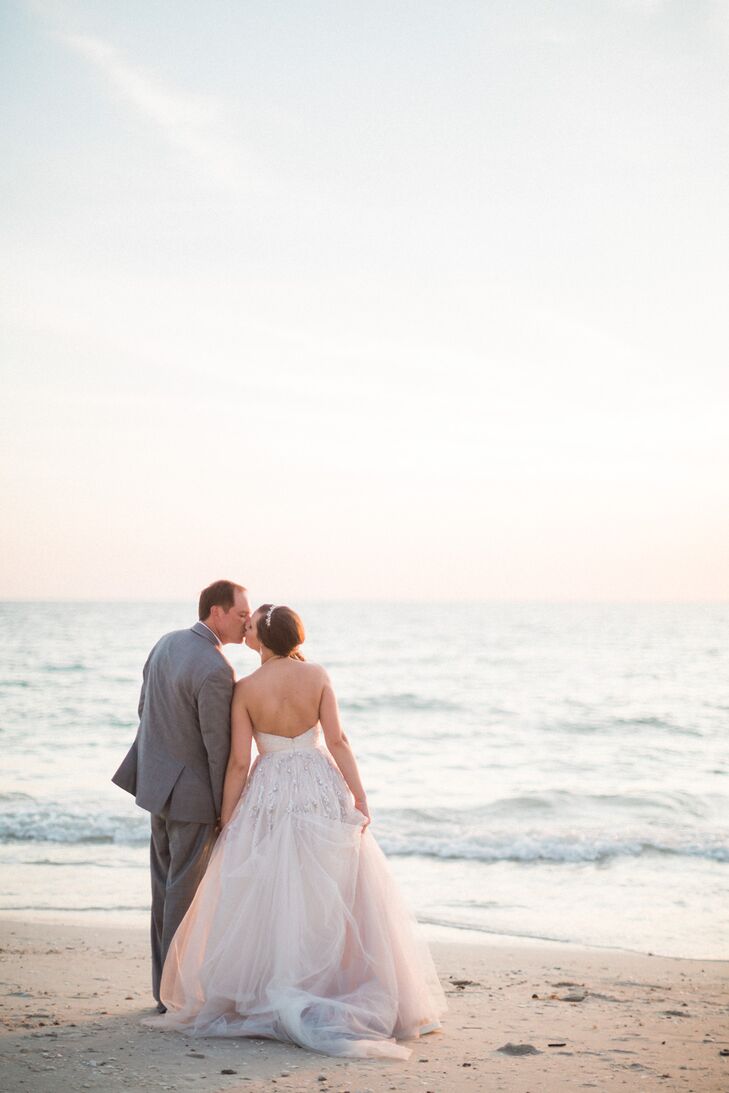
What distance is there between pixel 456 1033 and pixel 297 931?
101 centimetres

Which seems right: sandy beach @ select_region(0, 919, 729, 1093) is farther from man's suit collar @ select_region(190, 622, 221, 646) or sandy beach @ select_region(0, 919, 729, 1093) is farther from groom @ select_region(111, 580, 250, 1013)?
man's suit collar @ select_region(190, 622, 221, 646)

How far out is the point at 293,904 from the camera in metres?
4.73

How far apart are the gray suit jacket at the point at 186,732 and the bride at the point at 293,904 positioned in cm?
8

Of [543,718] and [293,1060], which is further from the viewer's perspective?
[543,718]

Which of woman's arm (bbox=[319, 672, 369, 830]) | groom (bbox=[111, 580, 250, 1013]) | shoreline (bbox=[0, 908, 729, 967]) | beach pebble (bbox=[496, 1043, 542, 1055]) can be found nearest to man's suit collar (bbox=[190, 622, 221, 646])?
groom (bbox=[111, 580, 250, 1013])

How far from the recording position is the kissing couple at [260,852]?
15.4 feet

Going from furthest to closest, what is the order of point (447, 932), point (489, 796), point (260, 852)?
1. point (489, 796)
2. point (447, 932)
3. point (260, 852)

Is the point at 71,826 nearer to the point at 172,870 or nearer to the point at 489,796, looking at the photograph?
the point at 489,796

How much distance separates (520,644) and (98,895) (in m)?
46.1

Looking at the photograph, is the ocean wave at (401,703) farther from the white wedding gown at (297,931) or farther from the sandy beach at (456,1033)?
the white wedding gown at (297,931)

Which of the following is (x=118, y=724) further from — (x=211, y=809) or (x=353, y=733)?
(x=211, y=809)

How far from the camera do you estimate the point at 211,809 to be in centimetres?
493

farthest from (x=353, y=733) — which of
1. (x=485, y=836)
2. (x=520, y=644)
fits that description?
(x=520, y=644)

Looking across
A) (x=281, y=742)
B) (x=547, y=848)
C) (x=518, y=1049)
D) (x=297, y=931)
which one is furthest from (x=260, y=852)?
(x=547, y=848)
